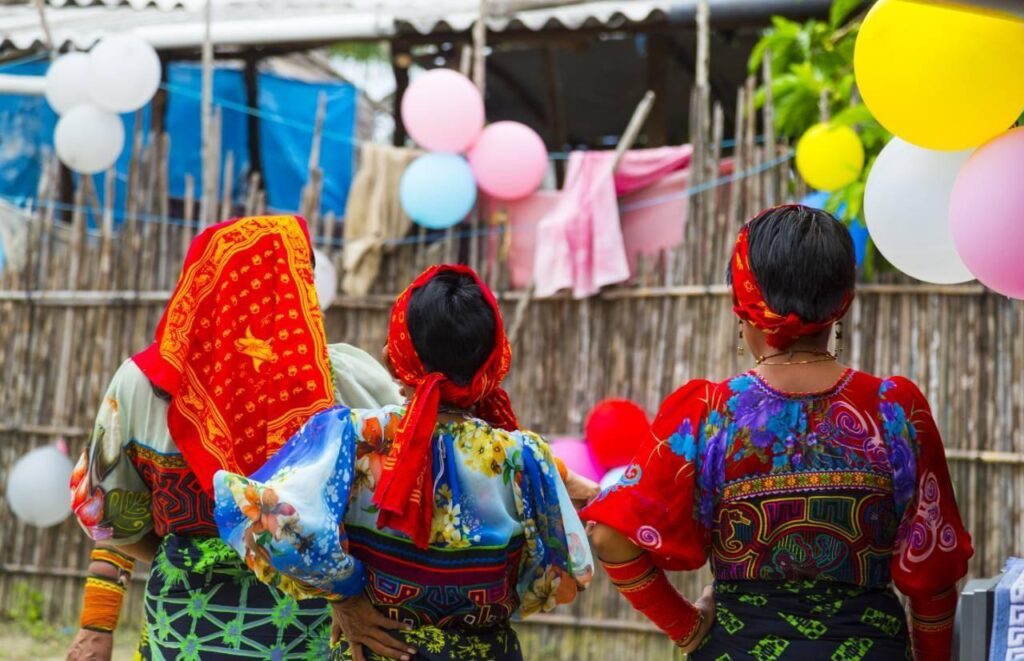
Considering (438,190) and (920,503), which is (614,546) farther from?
(438,190)

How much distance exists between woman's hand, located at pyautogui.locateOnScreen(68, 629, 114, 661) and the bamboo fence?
3645 millimetres

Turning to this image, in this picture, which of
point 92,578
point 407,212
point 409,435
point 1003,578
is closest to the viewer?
point 1003,578

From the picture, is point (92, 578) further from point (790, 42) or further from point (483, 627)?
point (790, 42)

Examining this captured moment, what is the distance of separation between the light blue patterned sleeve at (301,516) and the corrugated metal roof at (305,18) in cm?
536

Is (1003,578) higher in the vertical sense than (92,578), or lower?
higher

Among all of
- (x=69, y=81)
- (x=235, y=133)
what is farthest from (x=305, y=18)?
(x=69, y=81)

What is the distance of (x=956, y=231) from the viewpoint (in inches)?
103

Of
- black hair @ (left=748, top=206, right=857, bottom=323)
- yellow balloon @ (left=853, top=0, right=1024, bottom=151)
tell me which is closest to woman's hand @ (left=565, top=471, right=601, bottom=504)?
black hair @ (left=748, top=206, right=857, bottom=323)

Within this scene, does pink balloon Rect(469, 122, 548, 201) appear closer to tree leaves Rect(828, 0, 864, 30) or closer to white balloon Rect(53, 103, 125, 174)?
tree leaves Rect(828, 0, 864, 30)

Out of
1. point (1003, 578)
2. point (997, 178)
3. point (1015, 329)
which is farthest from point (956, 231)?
point (1015, 329)

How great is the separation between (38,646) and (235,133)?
3.39 metres

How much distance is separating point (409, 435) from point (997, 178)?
47.2 inches

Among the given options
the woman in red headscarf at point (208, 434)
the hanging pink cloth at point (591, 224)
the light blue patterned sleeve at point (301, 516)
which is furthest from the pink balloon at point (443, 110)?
the light blue patterned sleeve at point (301, 516)

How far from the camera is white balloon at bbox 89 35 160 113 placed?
22.4ft
